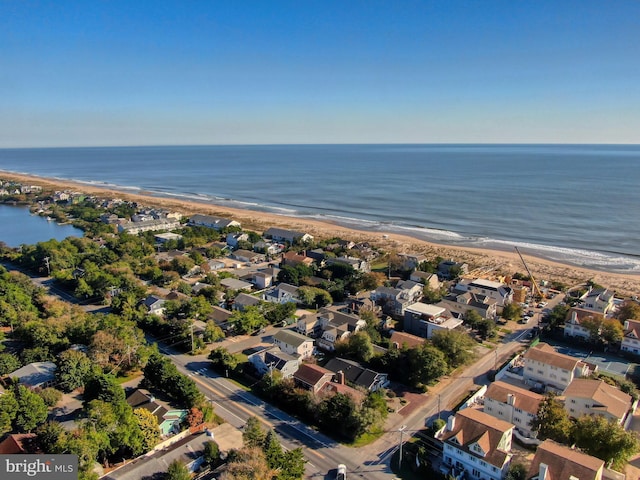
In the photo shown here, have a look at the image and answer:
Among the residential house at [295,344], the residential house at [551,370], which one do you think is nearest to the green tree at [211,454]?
the residential house at [295,344]

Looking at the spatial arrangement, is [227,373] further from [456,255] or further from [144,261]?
[456,255]

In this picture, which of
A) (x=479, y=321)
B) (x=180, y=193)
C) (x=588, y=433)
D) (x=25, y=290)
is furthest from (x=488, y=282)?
(x=180, y=193)

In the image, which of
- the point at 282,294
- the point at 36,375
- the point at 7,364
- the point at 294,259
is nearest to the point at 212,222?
the point at 294,259

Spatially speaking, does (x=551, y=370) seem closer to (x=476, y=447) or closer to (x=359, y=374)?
(x=476, y=447)

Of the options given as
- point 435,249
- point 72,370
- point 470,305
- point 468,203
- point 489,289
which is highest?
point 468,203

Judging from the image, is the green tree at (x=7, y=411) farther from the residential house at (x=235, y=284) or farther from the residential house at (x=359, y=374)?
the residential house at (x=235, y=284)

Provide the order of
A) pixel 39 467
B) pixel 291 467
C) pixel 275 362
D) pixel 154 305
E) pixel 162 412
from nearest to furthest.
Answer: pixel 39 467
pixel 291 467
pixel 162 412
pixel 275 362
pixel 154 305

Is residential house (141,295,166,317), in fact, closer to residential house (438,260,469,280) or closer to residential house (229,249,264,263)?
residential house (229,249,264,263)
